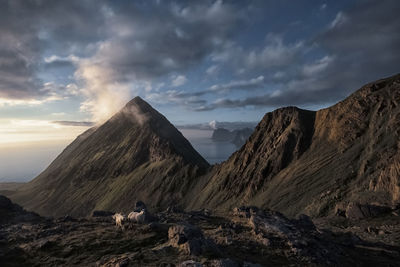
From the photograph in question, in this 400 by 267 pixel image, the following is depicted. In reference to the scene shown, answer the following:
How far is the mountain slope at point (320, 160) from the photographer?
2367 inches

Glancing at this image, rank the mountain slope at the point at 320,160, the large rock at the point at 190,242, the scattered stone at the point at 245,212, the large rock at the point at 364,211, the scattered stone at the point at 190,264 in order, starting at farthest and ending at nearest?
the mountain slope at the point at 320,160
the large rock at the point at 364,211
the scattered stone at the point at 245,212
the large rock at the point at 190,242
the scattered stone at the point at 190,264

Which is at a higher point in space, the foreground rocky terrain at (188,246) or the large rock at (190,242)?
the large rock at (190,242)

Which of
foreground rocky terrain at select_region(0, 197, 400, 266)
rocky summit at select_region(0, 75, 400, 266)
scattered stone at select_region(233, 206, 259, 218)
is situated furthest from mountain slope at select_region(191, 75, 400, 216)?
foreground rocky terrain at select_region(0, 197, 400, 266)

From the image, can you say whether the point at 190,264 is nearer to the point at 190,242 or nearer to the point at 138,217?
the point at 190,242

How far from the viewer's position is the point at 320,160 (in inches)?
3179

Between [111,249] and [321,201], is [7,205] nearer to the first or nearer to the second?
[111,249]

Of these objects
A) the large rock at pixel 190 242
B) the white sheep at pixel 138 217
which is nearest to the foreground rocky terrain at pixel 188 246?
the large rock at pixel 190 242

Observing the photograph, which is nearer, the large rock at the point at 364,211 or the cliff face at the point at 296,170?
the large rock at the point at 364,211

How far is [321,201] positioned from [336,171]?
1349 centimetres

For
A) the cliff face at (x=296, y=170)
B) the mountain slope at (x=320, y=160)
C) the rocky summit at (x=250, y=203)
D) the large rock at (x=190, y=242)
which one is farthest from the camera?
the cliff face at (x=296, y=170)

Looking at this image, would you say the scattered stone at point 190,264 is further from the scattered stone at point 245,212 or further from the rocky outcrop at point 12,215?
the rocky outcrop at point 12,215

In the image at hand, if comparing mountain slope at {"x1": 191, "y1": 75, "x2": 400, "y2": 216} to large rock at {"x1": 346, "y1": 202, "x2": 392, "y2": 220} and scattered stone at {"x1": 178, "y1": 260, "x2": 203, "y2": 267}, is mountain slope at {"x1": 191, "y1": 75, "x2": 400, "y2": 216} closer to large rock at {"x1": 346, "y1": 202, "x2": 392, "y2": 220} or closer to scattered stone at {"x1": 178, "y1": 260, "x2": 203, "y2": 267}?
large rock at {"x1": 346, "y1": 202, "x2": 392, "y2": 220}

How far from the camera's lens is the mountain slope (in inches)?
2367

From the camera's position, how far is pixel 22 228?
120 ft
